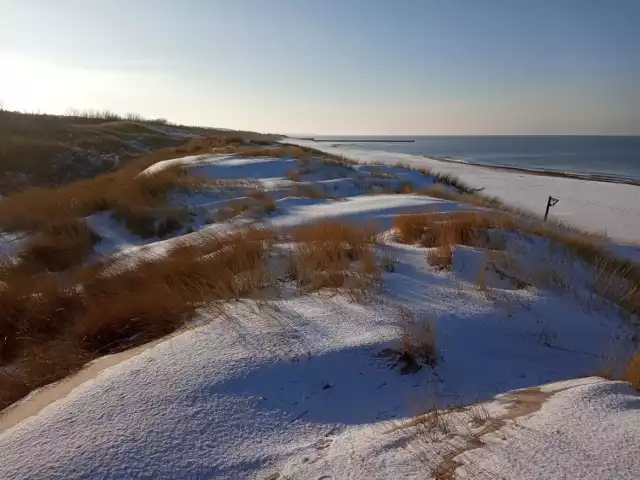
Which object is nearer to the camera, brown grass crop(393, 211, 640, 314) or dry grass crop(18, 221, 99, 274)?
brown grass crop(393, 211, 640, 314)

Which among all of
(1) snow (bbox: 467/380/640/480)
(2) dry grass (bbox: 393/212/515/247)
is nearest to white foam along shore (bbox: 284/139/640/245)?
(2) dry grass (bbox: 393/212/515/247)

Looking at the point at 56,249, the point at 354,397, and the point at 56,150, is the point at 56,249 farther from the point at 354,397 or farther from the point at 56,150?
the point at 56,150

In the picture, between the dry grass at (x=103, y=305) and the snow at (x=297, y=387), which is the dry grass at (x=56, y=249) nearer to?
the dry grass at (x=103, y=305)

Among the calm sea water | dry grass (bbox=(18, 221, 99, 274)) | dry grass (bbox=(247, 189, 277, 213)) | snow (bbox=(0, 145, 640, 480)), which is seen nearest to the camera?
snow (bbox=(0, 145, 640, 480))

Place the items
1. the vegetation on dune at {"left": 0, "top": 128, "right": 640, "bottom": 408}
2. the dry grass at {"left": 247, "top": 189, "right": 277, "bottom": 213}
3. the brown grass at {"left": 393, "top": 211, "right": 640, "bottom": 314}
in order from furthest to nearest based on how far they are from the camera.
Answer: the dry grass at {"left": 247, "top": 189, "right": 277, "bottom": 213} → the brown grass at {"left": 393, "top": 211, "right": 640, "bottom": 314} → the vegetation on dune at {"left": 0, "top": 128, "right": 640, "bottom": 408}

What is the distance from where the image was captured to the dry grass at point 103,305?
10.5 feet

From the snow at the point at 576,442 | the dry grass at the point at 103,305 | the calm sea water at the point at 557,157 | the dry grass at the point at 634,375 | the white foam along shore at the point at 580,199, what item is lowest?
the calm sea water at the point at 557,157

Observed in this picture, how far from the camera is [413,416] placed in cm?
221

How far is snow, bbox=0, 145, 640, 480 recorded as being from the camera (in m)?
1.85

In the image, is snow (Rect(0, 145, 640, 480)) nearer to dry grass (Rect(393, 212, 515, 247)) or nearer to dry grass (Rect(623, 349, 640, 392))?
dry grass (Rect(623, 349, 640, 392))

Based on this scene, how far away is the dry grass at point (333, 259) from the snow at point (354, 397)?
202mm

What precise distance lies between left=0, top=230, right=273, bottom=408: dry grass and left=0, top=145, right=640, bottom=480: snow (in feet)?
1.14

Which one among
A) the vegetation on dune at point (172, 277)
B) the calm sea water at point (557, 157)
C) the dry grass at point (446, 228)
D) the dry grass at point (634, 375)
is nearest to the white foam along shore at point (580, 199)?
the dry grass at point (446, 228)

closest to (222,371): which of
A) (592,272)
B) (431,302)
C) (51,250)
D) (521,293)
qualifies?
(431,302)
